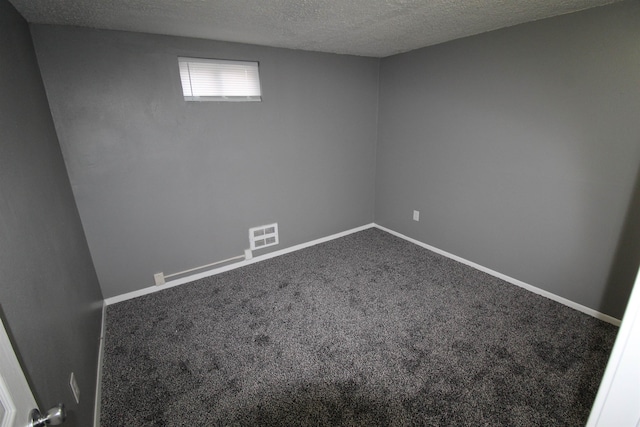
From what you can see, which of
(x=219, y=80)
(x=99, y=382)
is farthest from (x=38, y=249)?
(x=219, y=80)

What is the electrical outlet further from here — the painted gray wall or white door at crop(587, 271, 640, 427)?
the painted gray wall

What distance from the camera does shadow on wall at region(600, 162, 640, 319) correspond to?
1987mm

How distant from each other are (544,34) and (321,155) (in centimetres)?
224

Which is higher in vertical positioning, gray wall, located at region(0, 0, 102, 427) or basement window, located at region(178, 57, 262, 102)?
basement window, located at region(178, 57, 262, 102)

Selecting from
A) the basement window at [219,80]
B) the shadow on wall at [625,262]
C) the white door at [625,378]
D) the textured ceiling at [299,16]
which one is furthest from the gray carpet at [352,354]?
the textured ceiling at [299,16]

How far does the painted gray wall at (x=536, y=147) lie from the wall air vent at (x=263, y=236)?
178cm

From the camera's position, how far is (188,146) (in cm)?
264

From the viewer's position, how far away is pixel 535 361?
186 cm

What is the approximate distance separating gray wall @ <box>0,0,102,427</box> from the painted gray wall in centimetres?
323

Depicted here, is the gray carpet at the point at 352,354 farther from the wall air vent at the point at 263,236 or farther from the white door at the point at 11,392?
the white door at the point at 11,392

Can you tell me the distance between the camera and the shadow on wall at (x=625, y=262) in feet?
6.52

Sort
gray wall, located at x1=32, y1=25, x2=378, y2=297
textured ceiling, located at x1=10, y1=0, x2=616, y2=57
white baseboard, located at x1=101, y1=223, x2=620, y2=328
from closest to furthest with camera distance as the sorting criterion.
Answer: textured ceiling, located at x1=10, y1=0, x2=616, y2=57 → gray wall, located at x1=32, y1=25, x2=378, y2=297 → white baseboard, located at x1=101, y1=223, x2=620, y2=328

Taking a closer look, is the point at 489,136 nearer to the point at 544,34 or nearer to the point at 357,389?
the point at 544,34

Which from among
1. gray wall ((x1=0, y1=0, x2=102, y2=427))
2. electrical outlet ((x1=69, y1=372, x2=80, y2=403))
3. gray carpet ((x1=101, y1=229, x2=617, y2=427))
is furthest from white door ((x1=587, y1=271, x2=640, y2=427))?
electrical outlet ((x1=69, y1=372, x2=80, y2=403))
